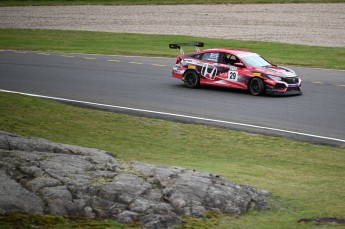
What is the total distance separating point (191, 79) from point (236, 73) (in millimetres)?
1858

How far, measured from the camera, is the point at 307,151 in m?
15.9

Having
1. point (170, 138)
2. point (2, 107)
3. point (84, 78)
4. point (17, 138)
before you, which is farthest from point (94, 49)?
point (17, 138)

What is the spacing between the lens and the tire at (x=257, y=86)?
22781mm

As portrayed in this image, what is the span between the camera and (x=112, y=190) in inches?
393

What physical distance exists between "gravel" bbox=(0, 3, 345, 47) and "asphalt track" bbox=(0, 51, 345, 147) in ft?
40.4

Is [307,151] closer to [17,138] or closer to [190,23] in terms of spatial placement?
[17,138]

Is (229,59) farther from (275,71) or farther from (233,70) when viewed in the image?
(275,71)

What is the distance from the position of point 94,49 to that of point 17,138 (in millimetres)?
23983

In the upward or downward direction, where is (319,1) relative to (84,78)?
upward

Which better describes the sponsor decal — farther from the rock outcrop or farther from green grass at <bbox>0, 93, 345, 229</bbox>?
the rock outcrop

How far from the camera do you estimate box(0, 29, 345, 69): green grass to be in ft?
107

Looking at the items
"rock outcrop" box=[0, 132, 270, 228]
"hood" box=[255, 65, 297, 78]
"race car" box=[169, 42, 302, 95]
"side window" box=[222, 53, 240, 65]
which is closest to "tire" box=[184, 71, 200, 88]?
"race car" box=[169, 42, 302, 95]

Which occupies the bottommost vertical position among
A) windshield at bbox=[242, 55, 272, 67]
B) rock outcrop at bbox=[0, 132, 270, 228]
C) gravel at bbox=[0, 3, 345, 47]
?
rock outcrop at bbox=[0, 132, 270, 228]

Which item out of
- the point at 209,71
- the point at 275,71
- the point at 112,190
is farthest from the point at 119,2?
the point at 112,190
